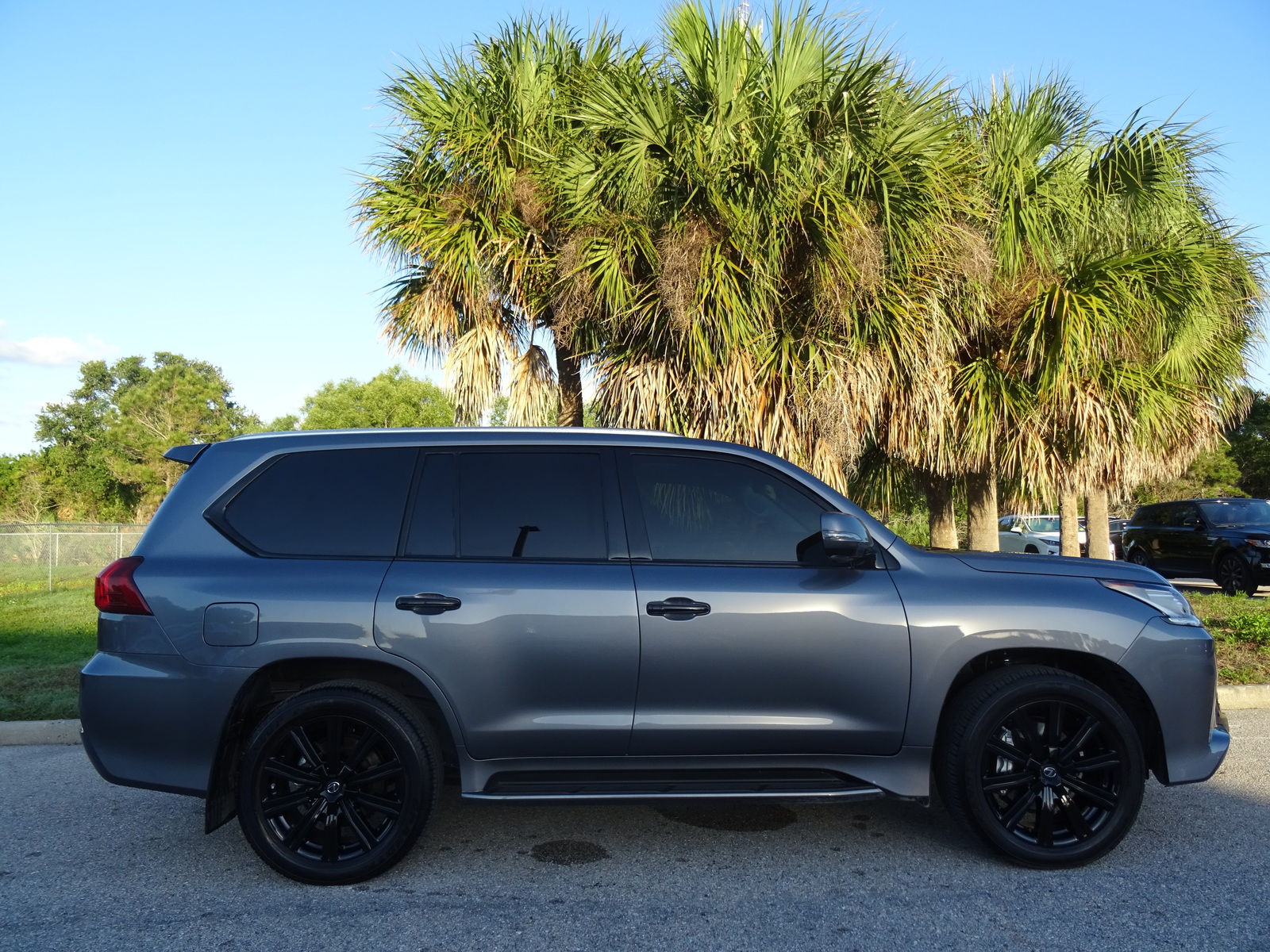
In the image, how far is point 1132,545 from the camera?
1822 cm

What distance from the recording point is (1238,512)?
15883 millimetres

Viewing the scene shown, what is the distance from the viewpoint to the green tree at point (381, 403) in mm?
56938

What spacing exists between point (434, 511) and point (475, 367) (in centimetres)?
678

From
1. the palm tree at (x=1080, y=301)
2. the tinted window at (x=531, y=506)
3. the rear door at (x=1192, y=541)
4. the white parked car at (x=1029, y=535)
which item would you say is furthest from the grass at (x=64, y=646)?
the white parked car at (x=1029, y=535)

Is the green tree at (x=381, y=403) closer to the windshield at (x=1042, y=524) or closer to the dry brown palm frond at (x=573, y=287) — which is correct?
the windshield at (x=1042, y=524)

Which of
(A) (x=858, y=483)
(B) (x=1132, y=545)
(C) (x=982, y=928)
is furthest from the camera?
(B) (x=1132, y=545)

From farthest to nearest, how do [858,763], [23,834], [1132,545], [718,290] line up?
[1132,545], [718,290], [23,834], [858,763]

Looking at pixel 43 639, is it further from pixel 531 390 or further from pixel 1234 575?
pixel 1234 575

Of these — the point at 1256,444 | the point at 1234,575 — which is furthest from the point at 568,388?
the point at 1256,444

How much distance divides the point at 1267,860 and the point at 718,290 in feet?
21.2

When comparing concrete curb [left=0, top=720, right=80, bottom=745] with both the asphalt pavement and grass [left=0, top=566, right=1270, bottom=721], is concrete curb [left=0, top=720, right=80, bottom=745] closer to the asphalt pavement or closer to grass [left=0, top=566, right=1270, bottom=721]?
grass [left=0, top=566, right=1270, bottom=721]

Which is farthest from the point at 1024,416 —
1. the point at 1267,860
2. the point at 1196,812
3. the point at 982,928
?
the point at 982,928

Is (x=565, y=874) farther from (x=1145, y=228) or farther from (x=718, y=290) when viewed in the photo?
(x=1145, y=228)

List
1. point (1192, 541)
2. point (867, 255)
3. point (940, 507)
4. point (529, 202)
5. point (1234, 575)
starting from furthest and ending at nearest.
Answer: point (1192, 541), point (1234, 575), point (940, 507), point (529, 202), point (867, 255)
